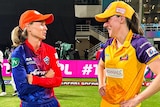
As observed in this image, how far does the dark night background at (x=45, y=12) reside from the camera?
75.6ft

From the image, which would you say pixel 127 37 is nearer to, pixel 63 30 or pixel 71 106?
pixel 71 106

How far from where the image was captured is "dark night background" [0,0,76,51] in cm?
2303

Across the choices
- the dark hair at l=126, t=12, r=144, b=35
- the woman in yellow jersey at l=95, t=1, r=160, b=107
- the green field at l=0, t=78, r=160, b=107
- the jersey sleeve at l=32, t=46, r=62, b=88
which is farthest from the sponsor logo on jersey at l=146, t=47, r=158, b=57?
the green field at l=0, t=78, r=160, b=107

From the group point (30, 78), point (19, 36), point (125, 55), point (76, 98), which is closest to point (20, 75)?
point (30, 78)

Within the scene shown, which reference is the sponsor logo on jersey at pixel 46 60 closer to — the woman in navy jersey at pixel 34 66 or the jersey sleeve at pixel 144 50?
the woman in navy jersey at pixel 34 66

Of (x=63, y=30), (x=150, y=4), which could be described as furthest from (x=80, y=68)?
(x=150, y=4)

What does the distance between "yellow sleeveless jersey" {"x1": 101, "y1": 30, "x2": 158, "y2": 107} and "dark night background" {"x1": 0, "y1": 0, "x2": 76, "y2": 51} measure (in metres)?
20.3

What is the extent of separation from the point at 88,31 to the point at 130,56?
29799 mm

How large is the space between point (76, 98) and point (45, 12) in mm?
14723

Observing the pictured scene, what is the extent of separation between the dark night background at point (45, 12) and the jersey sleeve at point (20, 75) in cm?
2000

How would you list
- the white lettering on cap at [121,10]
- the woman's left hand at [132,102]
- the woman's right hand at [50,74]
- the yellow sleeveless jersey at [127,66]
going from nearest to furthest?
the woman's left hand at [132,102] < the yellow sleeveless jersey at [127,66] < the white lettering on cap at [121,10] < the woman's right hand at [50,74]

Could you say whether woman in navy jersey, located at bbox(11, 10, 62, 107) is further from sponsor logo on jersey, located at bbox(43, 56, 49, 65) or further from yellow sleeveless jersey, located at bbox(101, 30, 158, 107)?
yellow sleeveless jersey, located at bbox(101, 30, 158, 107)

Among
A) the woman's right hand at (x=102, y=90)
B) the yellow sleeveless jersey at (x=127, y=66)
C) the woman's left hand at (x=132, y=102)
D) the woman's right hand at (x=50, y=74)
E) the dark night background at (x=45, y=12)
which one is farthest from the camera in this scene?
the dark night background at (x=45, y=12)

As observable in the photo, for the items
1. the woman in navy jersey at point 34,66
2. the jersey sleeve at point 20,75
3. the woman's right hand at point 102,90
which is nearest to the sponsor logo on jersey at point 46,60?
the woman in navy jersey at point 34,66
